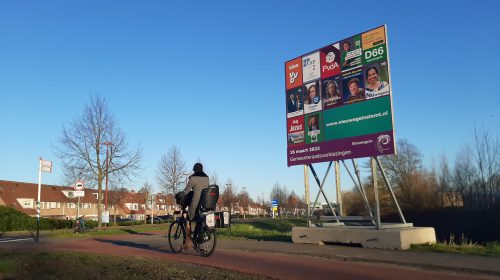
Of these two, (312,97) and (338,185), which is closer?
(312,97)

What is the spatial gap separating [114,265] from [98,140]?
68.3ft

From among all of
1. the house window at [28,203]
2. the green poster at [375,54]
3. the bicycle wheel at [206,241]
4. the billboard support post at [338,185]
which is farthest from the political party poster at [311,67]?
the house window at [28,203]

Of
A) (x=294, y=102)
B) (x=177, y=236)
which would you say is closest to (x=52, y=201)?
(x=294, y=102)

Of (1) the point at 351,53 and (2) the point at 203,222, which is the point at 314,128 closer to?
(1) the point at 351,53

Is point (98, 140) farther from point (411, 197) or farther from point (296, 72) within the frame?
point (411, 197)

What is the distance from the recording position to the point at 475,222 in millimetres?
41844

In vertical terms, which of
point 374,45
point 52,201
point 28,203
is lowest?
point 28,203

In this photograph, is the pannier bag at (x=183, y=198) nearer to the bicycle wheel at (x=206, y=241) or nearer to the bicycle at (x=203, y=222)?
the bicycle at (x=203, y=222)

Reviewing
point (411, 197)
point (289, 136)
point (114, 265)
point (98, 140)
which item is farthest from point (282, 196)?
point (114, 265)

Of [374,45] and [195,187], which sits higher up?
[374,45]

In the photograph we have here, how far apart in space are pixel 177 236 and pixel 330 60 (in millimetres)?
7346

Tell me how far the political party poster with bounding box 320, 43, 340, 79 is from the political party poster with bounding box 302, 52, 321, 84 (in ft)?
0.70

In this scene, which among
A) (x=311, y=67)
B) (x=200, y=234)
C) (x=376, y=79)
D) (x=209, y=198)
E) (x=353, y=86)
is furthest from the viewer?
(x=311, y=67)

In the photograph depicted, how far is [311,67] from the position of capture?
48.4ft
